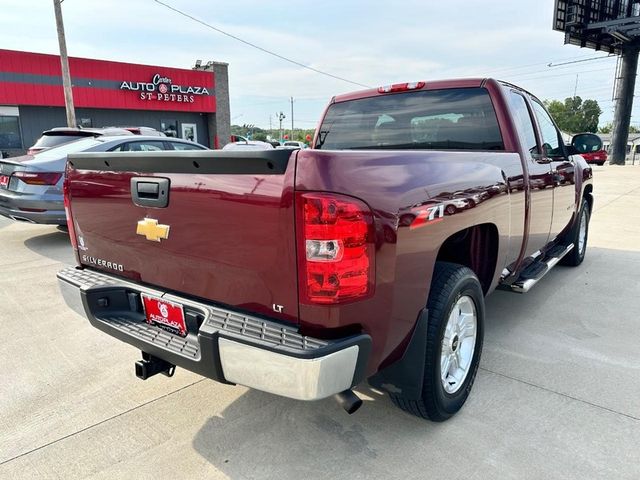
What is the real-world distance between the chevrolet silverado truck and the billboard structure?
103ft

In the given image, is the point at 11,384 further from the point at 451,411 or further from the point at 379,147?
the point at 379,147

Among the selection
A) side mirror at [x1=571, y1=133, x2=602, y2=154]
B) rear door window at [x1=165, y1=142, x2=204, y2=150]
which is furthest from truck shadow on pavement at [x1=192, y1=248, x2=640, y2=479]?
rear door window at [x1=165, y1=142, x2=204, y2=150]

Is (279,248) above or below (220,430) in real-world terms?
above

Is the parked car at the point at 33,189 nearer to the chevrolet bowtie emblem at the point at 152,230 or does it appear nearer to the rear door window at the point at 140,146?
the rear door window at the point at 140,146

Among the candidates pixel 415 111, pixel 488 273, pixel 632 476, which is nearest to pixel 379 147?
pixel 415 111

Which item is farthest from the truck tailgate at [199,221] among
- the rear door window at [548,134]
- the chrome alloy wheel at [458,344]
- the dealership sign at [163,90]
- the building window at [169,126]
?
the building window at [169,126]

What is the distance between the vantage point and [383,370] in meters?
2.22

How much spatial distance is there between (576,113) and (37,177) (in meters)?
94.8

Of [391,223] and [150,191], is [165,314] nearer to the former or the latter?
[150,191]

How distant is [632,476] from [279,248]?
6.23 ft

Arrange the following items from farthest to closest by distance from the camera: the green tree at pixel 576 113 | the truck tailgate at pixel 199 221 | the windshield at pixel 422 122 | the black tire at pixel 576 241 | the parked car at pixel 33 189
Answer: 1. the green tree at pixel 576 113
2. the parked car at pixel 33 189
3. the black tire at pixel 576 241
4. the windshield at pixel 422 122
5. the truck tailgate at pixel 199 221

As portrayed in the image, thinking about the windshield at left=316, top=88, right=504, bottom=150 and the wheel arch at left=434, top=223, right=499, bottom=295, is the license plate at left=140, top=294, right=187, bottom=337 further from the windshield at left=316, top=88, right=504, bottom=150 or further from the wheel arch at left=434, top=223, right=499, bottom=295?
the windshield at left=316, top=88, right=504, bottom=150

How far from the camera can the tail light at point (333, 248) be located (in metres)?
1.76

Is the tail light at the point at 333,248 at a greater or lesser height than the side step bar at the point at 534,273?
greater
